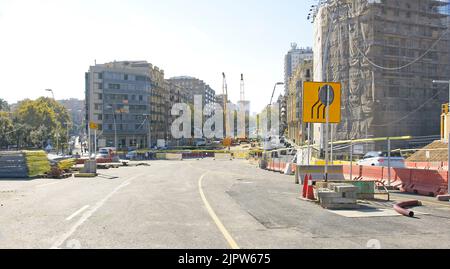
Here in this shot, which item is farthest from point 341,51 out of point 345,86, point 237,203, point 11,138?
point 11,138

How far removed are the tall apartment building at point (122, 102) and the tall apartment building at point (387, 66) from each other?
203 feet

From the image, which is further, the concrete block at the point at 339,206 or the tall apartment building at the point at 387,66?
the tall apartment building at the point at 387,66

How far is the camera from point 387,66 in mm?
55281

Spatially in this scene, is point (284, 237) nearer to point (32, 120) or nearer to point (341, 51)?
point (341, 51)

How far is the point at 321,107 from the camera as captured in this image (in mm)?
20672

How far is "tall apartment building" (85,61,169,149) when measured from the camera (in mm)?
109062

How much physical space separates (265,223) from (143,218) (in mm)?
2936

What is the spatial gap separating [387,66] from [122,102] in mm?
73837

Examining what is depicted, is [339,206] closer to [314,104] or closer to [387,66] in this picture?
[314,104]

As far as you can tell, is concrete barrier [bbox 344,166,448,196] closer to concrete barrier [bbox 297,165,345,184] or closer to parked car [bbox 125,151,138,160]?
concrete barrier [bbox 297,165,345,184]

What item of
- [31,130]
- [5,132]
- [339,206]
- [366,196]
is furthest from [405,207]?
[31,130]

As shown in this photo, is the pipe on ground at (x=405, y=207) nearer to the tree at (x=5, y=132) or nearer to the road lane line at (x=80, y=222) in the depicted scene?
the road lane line at (x=80, y=222)

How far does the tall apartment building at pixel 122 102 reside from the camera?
10906cm

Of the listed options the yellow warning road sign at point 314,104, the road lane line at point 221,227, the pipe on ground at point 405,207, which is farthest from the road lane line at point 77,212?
the yellow warning road sign at point 314,104
